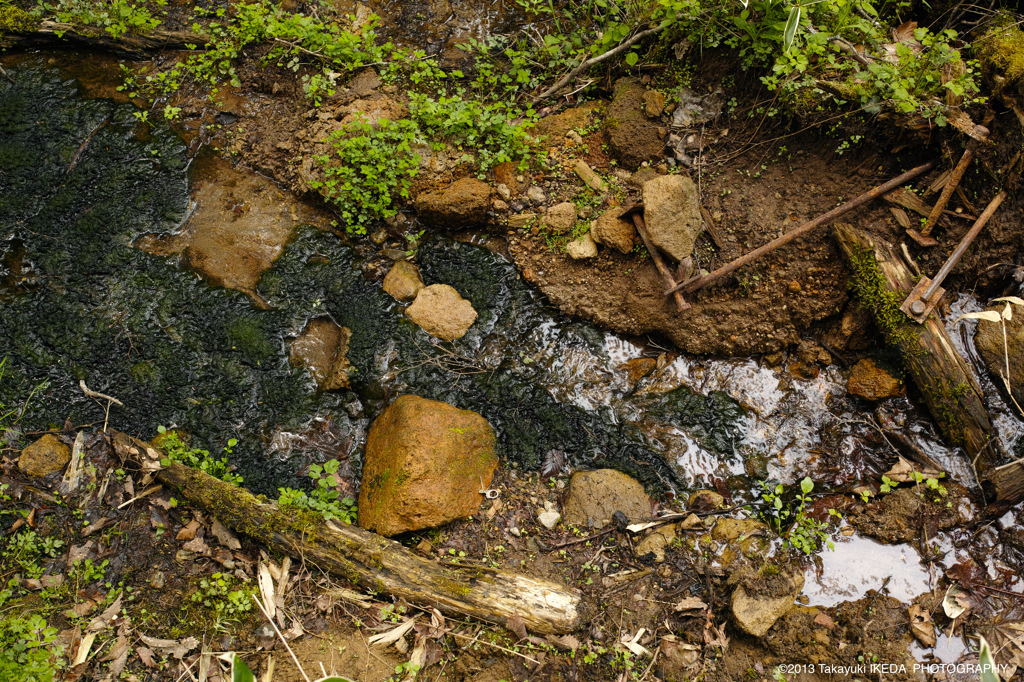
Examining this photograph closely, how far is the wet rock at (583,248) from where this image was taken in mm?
4016

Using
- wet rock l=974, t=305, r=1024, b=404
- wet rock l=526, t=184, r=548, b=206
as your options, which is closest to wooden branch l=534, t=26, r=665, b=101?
wet rock l=526, t=184, r=548, b=206

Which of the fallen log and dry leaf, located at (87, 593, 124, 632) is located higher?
the fallen log

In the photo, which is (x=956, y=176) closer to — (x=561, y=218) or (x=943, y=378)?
(x=943, y=378)

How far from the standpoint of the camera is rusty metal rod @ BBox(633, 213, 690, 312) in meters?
3.62

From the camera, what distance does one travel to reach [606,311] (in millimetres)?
4016

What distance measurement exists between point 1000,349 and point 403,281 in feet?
13.3

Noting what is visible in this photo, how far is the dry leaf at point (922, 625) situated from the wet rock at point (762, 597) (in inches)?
23.3

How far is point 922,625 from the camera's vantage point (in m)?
2.99

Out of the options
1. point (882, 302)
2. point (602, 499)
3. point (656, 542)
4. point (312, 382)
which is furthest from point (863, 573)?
point (312, 382)

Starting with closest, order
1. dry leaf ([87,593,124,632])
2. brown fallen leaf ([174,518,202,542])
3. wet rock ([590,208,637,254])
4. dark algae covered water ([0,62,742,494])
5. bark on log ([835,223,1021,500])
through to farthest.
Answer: dry leaf ([87,593,124,632]), bark on log ([835,223,1021,500]), brown fallen leaf ([174,518,202,542]), dark algae covered water ([0,62,742,494]), wet rock ([590,208,637,254])

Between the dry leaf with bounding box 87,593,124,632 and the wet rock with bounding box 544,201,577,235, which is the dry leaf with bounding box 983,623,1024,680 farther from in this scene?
the dry leaf with bounding box 87,593,124,632

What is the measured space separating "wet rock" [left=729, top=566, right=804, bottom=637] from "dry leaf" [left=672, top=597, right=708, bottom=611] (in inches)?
6.7

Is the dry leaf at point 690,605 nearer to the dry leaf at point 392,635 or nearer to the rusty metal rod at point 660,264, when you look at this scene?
the dry leaf at point 392,635

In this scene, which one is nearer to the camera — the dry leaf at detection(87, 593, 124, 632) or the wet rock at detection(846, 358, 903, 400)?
the dry leaf at detection(87, 593, 124, 632)
